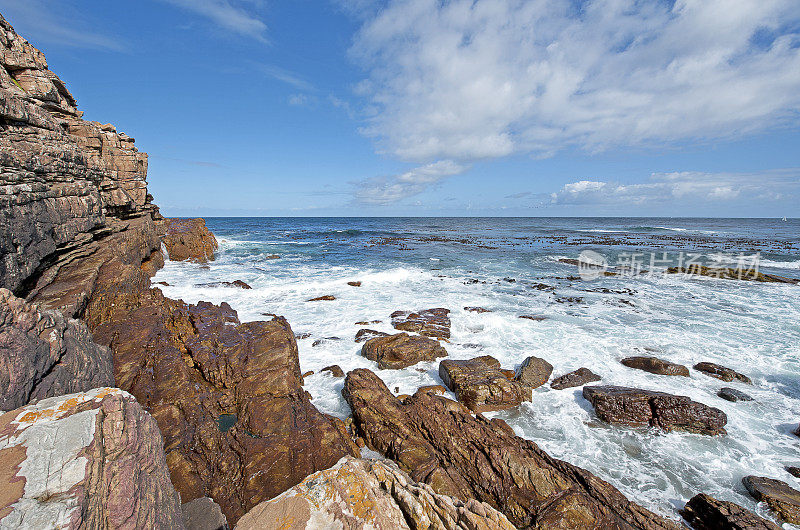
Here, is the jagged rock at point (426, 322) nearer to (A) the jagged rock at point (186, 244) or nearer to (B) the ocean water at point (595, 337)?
(B) the ocean water at point (595, 337)

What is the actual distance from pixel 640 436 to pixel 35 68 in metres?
29.5

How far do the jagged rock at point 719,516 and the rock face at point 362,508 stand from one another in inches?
186

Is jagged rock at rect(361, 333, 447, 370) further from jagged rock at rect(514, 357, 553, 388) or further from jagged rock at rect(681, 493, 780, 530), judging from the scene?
jagged rock at rect(681, 493, 780, 530)

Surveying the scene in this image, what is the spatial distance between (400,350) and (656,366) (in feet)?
27.2

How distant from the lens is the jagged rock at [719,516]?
5219mm

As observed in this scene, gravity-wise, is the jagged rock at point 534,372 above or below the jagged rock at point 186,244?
below

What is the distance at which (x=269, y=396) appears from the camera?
7.61 meters

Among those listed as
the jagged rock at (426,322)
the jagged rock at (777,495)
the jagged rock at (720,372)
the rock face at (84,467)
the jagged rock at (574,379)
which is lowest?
the jagged rock at (777,495)

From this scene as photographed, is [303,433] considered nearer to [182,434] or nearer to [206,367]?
[182,434]

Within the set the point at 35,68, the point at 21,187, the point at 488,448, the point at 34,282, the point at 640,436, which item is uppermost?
the point at 35,68

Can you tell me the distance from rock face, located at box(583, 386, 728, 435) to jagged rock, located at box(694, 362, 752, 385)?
2.83 metres

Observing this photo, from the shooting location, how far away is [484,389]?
876 cm

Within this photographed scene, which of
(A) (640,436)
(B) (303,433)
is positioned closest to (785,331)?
(A) (640,436)

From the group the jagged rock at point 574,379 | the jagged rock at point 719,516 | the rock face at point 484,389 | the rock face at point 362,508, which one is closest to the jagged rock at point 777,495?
the jagged rock at point 719,516
